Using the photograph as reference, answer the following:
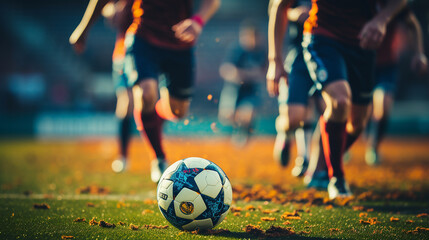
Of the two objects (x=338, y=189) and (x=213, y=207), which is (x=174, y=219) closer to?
(x=213, y=207)

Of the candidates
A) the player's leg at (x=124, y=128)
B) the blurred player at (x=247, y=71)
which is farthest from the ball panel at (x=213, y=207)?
the blurred player at (x=247, y=71)

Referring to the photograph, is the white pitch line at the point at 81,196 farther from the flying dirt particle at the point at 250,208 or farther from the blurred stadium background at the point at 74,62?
the blurred stadium background at the point at 74,62

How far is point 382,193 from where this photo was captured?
404 cm

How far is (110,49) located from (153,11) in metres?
22.1

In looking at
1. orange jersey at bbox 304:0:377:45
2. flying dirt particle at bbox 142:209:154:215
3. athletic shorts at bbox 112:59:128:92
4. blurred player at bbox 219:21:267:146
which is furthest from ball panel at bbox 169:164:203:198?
blurred player at bbox 219:21:267:146

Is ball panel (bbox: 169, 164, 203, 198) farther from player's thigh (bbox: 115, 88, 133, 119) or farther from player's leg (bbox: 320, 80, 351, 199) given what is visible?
player's thigh (bbox: 115, 88, 133, 119)

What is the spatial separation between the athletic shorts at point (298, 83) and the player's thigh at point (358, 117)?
514 millimetres

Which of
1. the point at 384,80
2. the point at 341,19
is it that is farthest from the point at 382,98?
the point at 341,19

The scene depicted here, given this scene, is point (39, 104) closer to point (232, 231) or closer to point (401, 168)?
point (401, 168)

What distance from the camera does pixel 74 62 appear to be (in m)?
24.6

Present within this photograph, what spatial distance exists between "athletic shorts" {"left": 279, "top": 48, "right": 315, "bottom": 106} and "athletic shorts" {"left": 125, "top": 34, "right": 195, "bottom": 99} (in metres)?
1.04

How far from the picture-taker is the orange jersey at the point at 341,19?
3584mm

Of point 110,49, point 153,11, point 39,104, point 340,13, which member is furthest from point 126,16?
point 110,49

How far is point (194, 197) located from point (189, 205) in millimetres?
54
